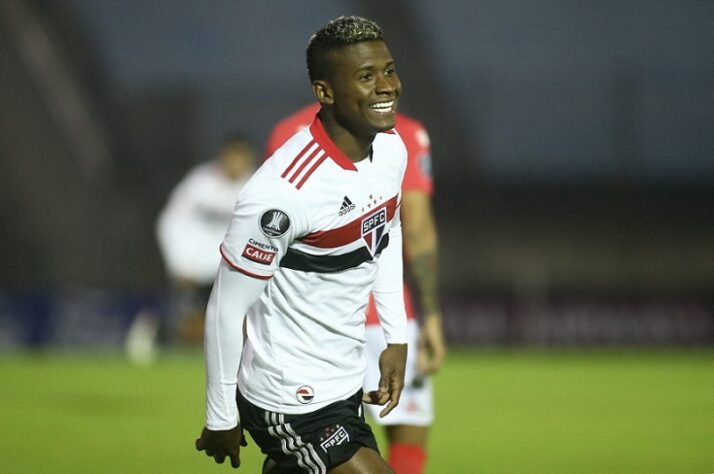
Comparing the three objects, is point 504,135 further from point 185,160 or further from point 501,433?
point 501,433

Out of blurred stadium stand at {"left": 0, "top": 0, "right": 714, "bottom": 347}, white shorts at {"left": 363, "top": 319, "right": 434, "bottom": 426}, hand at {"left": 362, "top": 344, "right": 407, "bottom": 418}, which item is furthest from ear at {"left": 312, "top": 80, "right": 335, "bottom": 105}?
blurred stadium stand at {"left": 0, "top": 0, "right": 714, "bottom": 347}

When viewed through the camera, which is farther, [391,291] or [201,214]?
[201,214]

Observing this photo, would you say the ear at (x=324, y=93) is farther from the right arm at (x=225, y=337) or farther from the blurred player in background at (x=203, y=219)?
the blurred player in background at (x=203, y=219)

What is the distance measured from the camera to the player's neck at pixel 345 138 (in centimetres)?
415

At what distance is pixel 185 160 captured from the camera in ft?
63.0

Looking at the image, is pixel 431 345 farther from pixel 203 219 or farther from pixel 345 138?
pixel 203 219

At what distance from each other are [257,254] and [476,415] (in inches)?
265

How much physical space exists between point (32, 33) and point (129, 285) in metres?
4.11

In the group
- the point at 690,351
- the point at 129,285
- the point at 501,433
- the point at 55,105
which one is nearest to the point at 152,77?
the point at 55,105

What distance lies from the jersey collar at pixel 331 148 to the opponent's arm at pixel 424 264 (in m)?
1.71

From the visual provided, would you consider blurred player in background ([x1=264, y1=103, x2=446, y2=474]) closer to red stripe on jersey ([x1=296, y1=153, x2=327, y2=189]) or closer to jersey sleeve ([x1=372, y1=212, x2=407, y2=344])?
jersey sleeve ([x1=372, y1=212, x2=407, y2=344])

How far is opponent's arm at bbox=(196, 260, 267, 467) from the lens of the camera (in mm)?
3961

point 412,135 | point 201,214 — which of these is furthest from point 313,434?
point 201,214

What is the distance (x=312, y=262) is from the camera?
4.14m
